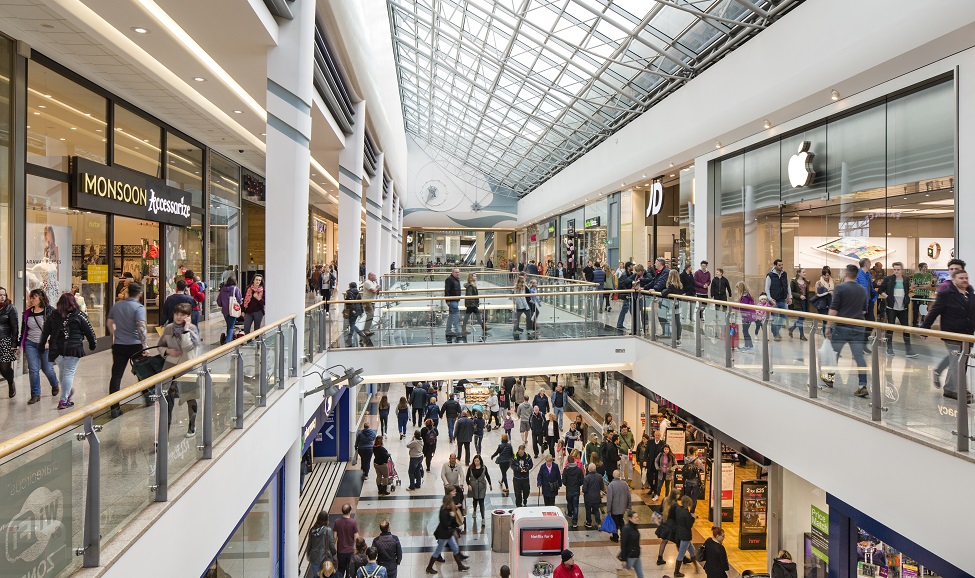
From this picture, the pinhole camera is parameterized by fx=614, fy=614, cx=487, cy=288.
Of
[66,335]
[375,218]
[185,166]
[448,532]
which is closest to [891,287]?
[448,532]

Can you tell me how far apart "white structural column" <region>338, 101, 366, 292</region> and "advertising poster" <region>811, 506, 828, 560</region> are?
11407 mm

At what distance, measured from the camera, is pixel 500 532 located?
10.0 metres

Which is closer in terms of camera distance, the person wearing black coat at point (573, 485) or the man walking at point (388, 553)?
the man walking at point (388, 553)

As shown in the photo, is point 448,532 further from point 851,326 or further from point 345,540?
point 851,326

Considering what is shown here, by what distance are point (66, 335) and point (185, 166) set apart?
1029 cm

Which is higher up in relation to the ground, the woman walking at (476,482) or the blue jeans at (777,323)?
the blue jeans at (777,323)

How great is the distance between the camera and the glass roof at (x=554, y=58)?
1512 centimetres

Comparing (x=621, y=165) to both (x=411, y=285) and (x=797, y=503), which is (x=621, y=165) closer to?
(x=411, y=285)

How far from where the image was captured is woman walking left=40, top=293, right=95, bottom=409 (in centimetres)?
630

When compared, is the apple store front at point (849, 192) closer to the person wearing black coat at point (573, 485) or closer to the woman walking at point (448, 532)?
the person wearing black coat at point (573, 485)

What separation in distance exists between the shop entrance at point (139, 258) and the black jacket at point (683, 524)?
10.1m

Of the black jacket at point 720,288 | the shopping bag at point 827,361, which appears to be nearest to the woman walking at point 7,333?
the shopping bag at point 827,361

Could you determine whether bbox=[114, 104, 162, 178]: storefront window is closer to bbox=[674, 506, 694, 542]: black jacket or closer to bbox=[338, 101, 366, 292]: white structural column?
bbox=[338, 101, 366, 292]: white structural column

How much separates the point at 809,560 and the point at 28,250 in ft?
38.4
